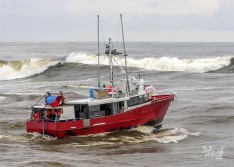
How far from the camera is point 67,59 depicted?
286ft

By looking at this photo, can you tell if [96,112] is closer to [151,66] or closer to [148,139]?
[148,139]

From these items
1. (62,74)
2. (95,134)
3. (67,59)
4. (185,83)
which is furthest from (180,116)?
(67,59)

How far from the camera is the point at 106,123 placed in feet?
A: 80.2

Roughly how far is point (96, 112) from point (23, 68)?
49.7 metres

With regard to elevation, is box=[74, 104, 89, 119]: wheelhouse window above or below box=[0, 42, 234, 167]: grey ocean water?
above

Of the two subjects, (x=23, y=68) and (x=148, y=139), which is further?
(x=23, y=68)

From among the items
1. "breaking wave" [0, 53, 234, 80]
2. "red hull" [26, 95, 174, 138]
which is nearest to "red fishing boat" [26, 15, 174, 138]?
"red hull" [26, 95, 174, 138]

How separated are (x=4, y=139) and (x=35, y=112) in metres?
2.01

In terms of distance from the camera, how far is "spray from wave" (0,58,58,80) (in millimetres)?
69219

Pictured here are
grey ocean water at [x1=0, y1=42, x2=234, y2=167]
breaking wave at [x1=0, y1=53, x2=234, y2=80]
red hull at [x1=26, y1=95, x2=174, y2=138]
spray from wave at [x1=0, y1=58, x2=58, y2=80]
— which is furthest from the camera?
breaking wave at [x1=0, y1=53, x2=234, y2=80]

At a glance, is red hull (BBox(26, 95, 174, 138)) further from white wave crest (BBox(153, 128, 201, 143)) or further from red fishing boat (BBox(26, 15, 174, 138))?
white wave crest (BBox(153, 128, 201, 143))

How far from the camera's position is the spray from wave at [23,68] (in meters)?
69.2

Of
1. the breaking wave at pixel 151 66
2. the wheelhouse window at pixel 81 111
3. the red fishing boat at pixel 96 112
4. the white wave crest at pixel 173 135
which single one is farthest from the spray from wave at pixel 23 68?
the wheelhouse window at pixel 81 111

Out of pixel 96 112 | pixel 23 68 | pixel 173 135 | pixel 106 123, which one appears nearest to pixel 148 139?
pixel 173 135
